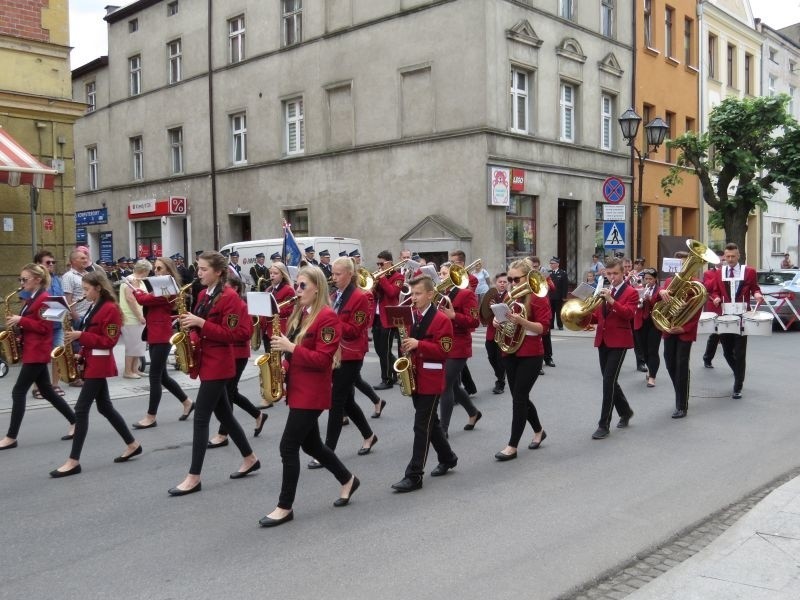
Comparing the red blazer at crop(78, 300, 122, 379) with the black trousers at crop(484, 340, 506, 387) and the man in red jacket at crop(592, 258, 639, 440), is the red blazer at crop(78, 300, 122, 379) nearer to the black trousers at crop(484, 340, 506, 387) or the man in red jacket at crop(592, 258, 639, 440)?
the man in red jacket at crop(592, 258, 639, 440)

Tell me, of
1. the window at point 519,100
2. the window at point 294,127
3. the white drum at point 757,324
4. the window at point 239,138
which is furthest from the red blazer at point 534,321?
the window at point 239,138

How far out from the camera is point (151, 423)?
905 centimetres

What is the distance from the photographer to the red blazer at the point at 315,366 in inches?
215

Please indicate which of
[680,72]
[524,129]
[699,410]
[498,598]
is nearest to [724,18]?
[680,72]

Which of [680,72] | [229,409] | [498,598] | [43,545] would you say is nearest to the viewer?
[498,598]

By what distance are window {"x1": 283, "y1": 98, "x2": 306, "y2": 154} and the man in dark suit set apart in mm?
19115

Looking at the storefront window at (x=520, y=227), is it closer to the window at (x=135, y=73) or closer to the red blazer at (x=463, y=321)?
the red blazer at (x=463, y=321)

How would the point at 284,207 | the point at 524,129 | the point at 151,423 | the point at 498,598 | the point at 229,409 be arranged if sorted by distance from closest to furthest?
the point at 498,598 → the point at 229,409 → the point at 151,423 → the point at 524,129 → the point at 284,207

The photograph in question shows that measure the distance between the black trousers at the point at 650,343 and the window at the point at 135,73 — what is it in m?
28.1

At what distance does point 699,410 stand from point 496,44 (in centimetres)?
1558

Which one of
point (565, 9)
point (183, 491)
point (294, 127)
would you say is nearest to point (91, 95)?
point (294, 127)

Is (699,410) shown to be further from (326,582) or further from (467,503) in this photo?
(326,582)

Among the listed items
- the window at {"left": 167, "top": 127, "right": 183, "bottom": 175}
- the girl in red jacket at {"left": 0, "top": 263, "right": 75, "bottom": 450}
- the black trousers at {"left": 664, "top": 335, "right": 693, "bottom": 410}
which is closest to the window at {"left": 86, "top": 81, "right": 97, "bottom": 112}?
the window at {"left": 167, "top": 127, "right": 183, "bottom": 175}

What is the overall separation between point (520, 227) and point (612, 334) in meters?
16.3
